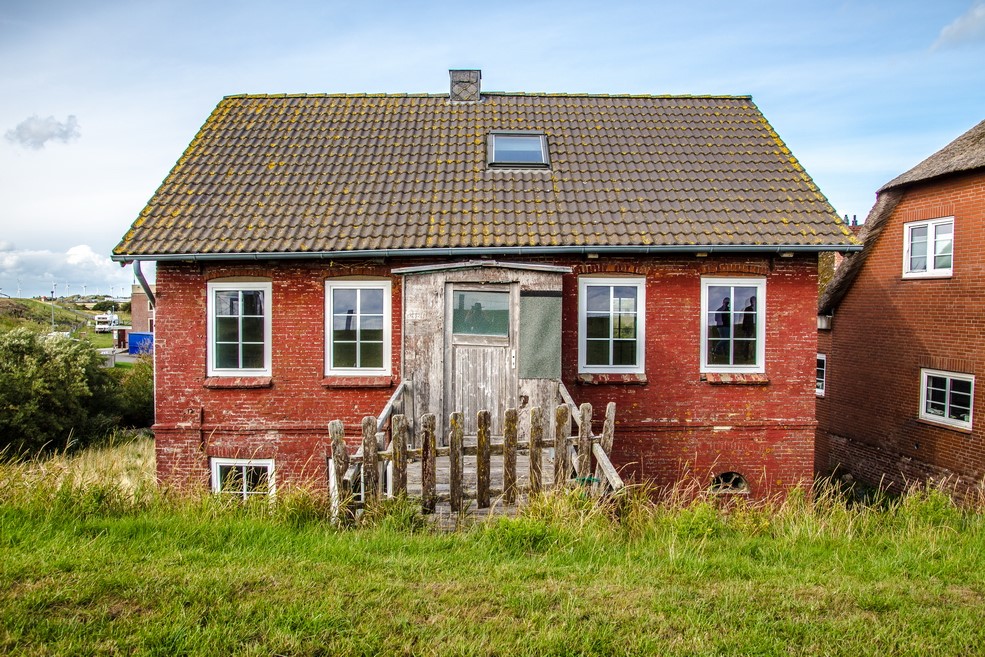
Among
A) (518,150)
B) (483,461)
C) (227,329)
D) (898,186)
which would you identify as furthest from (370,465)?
(898,186)

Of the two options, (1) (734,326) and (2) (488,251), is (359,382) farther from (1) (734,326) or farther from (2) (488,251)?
(1) (734,326)

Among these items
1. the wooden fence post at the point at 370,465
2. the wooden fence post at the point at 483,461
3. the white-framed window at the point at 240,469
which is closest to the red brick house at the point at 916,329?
the wooden fence post at the point at 483,461

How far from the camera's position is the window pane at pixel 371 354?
10766 millimetres

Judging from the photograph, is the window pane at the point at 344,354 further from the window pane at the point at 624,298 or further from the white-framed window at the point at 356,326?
the window pane at the point at 624,298

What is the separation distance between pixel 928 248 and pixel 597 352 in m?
9.38

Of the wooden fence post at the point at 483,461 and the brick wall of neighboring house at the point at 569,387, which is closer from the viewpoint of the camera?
the wooden fence post at the point at 483,461

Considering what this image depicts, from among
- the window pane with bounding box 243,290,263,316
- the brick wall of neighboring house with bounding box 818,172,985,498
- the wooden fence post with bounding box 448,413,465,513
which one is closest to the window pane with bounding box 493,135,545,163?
the window pane with bounding box 243,290,263,316

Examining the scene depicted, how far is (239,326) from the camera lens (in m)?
10.7

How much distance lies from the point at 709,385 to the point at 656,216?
2.98 m

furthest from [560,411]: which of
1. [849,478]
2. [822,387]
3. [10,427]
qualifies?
[10,427]

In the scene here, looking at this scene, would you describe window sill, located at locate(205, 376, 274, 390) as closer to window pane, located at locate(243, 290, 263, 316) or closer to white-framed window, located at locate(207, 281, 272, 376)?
white-framed window, located at locate(207, 281, 272, 376)

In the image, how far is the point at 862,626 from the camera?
423 centimetres

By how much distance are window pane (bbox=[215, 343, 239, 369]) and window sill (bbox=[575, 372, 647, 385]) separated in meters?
5.72

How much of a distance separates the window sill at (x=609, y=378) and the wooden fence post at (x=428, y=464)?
4.47 meters
